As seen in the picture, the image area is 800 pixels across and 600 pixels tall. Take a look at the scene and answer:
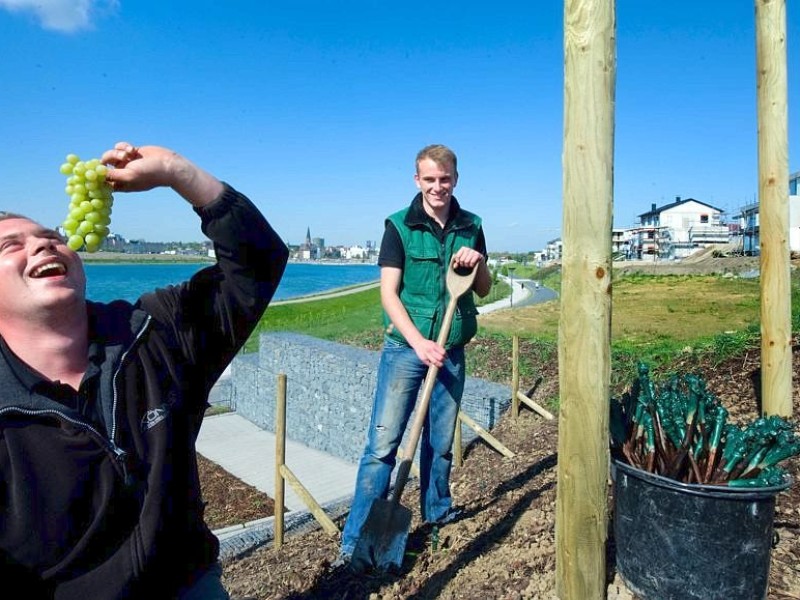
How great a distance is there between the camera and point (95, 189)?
186 centimetres

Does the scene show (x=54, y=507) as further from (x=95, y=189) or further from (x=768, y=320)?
(x=768, y=320)

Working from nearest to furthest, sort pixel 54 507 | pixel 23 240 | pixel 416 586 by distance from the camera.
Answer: pixel 54 507 < pixel 23 240 < pixel 416 586

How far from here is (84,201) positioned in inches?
72.7

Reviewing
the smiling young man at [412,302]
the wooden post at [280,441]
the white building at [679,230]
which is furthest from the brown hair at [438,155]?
the white building at [679,230]

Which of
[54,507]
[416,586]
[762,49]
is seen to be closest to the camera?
[54,507]

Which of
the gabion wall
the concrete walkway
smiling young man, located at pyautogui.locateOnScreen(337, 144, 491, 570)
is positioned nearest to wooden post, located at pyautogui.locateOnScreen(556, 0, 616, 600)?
smiling young man, located at pyautogui.locateOnScreen(337, 144, 491, 570)

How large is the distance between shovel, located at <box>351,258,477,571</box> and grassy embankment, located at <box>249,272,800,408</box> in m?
4.12

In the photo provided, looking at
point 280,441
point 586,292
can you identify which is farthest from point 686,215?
point 586,292

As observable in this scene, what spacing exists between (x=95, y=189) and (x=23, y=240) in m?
0.24

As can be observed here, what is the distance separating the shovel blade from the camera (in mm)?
3225

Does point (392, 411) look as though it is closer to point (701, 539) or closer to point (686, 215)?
point (701, 539)

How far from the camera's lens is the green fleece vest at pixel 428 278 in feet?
11.5

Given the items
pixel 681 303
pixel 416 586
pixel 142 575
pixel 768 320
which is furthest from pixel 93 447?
pixel 681 303

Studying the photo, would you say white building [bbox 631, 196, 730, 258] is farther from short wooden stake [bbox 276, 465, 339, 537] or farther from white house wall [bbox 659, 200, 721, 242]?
short wooden stake [bbox 276, 465, 339, 537]
